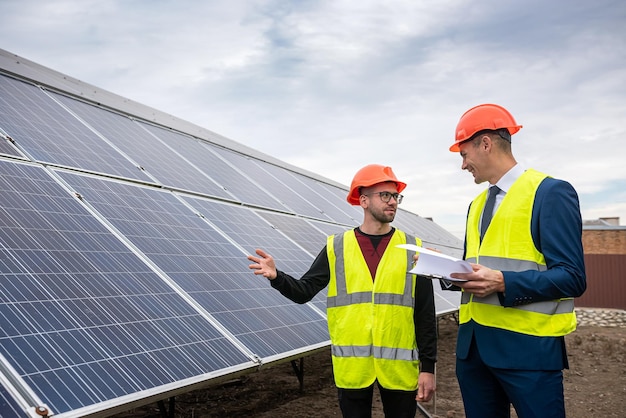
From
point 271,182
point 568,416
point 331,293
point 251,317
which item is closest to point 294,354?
point 251,317

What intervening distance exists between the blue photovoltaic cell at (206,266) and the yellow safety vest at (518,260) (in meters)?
2.36

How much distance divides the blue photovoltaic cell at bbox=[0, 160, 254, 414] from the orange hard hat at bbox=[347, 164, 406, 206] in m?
1.76

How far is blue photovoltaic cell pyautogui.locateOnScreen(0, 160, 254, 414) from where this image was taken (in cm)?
351

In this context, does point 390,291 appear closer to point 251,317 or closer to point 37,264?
point 251,317

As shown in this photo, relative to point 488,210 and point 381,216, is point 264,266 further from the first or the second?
point 488,210

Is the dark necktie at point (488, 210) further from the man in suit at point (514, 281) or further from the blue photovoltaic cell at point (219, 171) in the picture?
the blue photovoltaic cell at point (219, 171)

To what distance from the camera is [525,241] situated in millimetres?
3287

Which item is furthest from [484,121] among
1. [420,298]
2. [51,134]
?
[51,134]

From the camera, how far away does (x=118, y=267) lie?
4910mm

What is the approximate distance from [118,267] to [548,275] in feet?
11.4

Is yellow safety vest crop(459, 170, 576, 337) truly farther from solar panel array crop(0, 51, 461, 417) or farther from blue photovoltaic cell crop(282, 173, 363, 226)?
blue photovoltaic cell crop(282, 173, 363, 226)

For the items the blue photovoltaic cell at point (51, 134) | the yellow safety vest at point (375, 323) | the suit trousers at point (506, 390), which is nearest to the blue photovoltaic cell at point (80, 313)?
the blue photovoltaic cell at point (51, 134)

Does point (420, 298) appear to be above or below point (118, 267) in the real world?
below

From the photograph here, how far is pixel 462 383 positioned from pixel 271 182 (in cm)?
889
